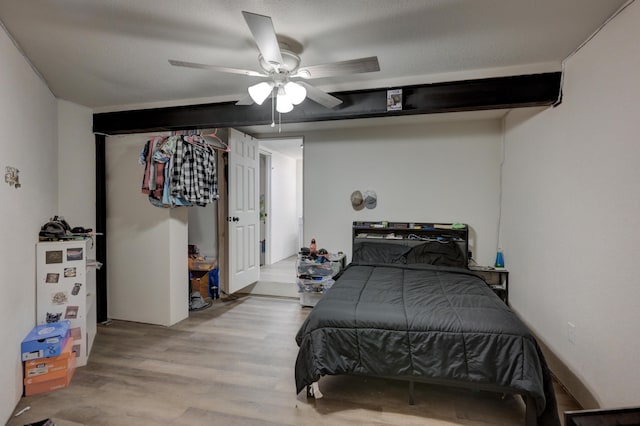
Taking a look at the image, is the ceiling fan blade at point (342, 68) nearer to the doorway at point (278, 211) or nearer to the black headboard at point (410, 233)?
the black headboard at point (410, 233)

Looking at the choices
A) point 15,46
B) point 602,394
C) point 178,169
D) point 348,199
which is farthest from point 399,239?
point 15,46

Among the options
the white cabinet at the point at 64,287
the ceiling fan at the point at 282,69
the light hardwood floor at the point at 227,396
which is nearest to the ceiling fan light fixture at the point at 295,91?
the ceiling fan at the point at 282,69

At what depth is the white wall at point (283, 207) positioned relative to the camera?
20.6ft

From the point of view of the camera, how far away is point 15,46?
2.08m

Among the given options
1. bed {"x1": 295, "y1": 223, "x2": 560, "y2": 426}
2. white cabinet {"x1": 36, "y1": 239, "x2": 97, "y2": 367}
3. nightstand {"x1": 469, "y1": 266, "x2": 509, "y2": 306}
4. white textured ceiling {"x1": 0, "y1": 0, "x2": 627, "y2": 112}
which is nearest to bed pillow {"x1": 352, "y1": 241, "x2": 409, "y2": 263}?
nightstand {"x1": 469, "y1": 266, "x2": 509, "y2": 306}

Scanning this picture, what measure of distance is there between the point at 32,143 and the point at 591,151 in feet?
12.9

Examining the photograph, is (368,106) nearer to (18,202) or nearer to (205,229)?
(18,202)

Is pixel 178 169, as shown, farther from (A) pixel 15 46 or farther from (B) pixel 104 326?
(B) pixel 104 326

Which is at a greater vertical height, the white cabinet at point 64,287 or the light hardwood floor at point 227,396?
the white cabinet at point 64,287

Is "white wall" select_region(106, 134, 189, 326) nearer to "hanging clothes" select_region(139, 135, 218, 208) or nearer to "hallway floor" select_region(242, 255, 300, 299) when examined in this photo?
"hanging clothes" select_region(139, 135, 218, 208)

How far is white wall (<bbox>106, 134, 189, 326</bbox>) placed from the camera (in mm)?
3367

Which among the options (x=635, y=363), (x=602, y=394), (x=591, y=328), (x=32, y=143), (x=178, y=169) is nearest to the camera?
(x=635, y=363)

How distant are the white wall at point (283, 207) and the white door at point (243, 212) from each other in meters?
1.69

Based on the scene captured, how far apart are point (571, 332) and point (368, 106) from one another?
2.21 meters
